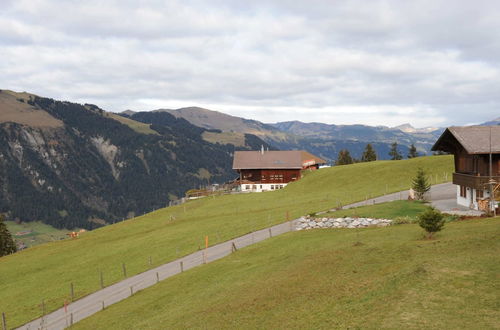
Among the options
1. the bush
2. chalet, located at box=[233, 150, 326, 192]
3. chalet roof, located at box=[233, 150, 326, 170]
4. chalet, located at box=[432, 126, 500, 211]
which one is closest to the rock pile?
chalet, located at box=[432, 126, 500, 211]

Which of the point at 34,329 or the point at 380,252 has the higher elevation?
the point at 380,252

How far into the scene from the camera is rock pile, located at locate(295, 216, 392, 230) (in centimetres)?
4438

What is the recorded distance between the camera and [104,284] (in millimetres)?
44062

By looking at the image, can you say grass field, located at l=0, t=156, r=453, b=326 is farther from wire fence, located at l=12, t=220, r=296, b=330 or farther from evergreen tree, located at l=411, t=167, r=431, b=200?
evergreen tree, located at l=411, t=167, r=431, b=200

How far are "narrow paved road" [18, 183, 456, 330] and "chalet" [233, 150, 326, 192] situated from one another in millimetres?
66259

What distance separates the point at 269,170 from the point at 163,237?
212 feet

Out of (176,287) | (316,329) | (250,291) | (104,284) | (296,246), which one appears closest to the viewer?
(316,329)

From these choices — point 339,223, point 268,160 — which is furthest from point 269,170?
point 339,223

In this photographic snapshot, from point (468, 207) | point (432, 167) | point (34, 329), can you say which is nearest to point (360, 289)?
point (34, 329)

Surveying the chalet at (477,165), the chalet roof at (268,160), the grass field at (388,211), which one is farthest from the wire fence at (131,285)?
the chalet roof at (268,160)

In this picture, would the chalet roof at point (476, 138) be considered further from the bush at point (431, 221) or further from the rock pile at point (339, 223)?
the bush at point (431, 221)

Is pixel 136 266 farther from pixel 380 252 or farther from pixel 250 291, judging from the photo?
pixel 380 252

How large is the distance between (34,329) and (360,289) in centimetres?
2839

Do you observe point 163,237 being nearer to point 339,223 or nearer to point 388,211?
point 339,223
